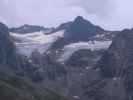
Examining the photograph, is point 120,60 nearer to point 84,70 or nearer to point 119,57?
point 119,57

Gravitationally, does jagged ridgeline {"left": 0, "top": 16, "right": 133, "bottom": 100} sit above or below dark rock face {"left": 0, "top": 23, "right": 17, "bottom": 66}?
below

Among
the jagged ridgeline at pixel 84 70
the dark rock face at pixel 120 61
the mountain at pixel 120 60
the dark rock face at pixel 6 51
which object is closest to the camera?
the jagged ridgeline at pixel 84 70

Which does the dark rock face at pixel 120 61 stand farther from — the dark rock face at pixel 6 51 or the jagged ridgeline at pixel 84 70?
the dark rock face at pixel 6 51

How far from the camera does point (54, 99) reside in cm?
6538

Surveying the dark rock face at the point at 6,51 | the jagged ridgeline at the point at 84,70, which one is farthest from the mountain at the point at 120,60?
the dark rock face at the point at 6,51

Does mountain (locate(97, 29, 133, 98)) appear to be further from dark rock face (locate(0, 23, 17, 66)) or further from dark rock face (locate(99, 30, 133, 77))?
dark rock face (locate(0, 23, 17, 66))

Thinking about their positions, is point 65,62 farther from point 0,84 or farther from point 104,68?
point 0,84

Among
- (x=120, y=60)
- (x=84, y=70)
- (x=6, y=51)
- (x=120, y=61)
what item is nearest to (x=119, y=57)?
(x=120, y=60)

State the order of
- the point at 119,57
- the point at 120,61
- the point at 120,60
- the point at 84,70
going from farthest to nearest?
1. the point at 84,70
2. the point at 120,60
3. the point at 119,57
4. the point at 120,61

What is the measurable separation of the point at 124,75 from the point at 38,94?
3025 inches

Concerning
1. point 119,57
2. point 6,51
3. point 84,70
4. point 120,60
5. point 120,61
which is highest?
point 6,51

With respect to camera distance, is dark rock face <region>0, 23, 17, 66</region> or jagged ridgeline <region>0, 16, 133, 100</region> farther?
dark rock face <region>0, 23, 17, 66</region>

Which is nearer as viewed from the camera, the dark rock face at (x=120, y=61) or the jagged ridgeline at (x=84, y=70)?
the jagged ridgeline at (x=84, y=70)

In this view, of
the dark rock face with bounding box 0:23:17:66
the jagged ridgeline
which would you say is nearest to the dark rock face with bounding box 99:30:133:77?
the jagged ridgeline
